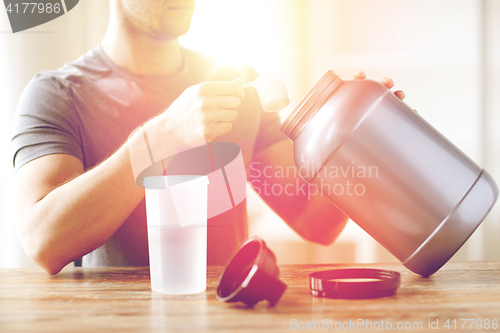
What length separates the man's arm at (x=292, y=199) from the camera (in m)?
1.13

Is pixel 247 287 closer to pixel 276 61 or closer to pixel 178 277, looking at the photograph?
pixel 178 277

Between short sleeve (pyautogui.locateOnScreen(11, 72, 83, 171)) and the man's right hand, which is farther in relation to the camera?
short sleeve (pyautogui.locateOnScreen(11, 72, 83, 171))

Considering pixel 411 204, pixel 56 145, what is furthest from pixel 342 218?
pixel 56 145

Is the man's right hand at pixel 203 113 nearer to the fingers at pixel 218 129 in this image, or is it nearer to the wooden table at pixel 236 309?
the fingers at pixel 218 129

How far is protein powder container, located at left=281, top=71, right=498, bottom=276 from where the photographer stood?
0.57 metres

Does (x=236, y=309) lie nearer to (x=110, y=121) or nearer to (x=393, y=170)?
(x=393, y=170)

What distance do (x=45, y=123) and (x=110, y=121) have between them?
0.17 metres

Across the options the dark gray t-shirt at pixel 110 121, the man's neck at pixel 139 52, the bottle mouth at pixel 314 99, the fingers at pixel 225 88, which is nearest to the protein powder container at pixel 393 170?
the bottle mouth at pixel 314 99

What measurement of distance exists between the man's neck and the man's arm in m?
0.43

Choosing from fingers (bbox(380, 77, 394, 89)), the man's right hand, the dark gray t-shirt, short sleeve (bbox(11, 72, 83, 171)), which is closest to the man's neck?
the dark gray t-shirt

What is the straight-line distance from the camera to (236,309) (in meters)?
0.50

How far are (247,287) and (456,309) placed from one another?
26 cm

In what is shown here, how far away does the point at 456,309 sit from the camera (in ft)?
1.61

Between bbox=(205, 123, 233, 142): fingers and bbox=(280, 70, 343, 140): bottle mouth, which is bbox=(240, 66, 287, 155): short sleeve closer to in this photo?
bbox=(205, 123, 233, 142): fingers
